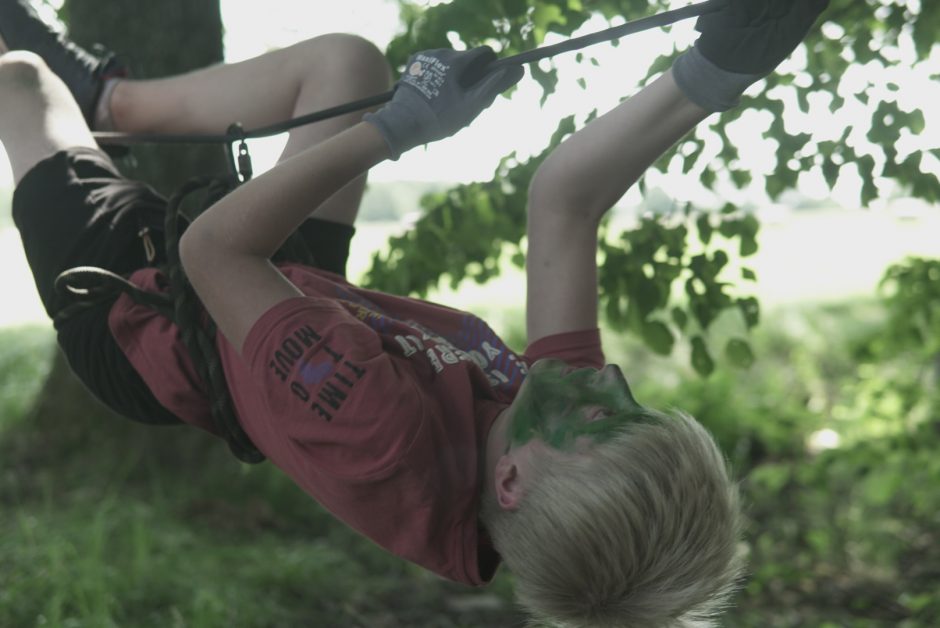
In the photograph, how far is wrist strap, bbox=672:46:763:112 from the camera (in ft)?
6.06

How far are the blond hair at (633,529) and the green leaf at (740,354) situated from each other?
1228mm

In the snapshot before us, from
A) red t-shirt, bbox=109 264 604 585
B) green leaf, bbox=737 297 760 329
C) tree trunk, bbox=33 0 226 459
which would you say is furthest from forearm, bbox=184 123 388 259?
tree trunk, bbox=33 0 226 459

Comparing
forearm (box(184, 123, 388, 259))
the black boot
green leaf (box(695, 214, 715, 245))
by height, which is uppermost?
the black boot

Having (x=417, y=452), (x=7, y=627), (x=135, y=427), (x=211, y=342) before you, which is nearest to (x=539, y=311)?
(x=417, y=452)

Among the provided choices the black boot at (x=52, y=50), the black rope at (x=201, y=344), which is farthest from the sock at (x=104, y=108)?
the black rope at (x=201, y=344)

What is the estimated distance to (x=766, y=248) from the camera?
10.8 meters

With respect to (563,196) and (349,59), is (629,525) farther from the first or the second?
(349,59)

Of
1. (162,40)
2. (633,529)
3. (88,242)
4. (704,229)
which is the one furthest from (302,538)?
(633,529)

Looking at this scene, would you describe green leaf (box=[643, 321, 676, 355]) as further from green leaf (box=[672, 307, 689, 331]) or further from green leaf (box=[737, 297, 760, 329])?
green leaf (box=[737, 297, 760, 329])

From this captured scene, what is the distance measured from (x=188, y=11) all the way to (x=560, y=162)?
9.03 ft

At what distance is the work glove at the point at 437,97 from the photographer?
1.74 m

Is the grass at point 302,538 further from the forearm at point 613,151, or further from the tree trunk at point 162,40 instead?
the forearm at point 613,151

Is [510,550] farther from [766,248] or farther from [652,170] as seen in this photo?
[766,248]

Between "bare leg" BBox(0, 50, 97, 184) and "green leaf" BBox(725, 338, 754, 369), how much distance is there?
178 centimetres
